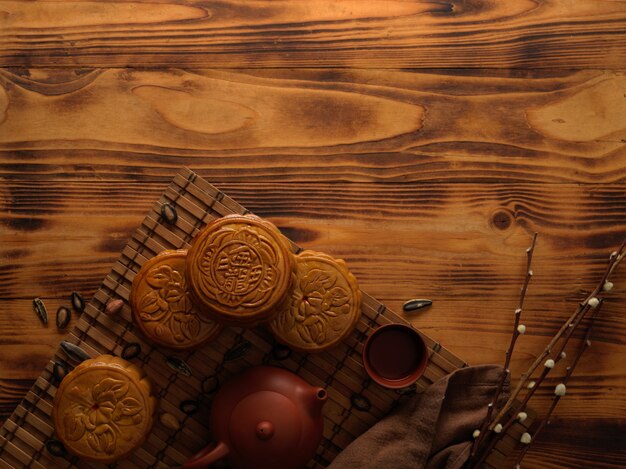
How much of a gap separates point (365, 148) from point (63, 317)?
0.87 metres

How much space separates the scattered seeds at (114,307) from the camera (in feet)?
4.71

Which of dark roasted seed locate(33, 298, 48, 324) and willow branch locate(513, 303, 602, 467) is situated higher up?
willow branch locate(513, 303, 602, 467)

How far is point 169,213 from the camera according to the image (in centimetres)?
147

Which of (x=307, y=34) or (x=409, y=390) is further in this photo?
(x=307, y=34)

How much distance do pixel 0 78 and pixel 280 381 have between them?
107 cm

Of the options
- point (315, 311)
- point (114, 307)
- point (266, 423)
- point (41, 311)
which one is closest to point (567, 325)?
point (315, 311)

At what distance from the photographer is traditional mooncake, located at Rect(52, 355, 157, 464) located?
1.35 metres

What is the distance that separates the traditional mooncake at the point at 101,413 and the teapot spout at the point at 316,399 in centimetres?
36

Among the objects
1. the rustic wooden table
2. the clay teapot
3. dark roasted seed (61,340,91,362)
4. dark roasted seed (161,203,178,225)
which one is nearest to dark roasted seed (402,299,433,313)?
the rustic wooden table

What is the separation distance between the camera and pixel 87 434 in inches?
53.3

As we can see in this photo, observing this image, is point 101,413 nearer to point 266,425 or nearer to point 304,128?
point 266,425

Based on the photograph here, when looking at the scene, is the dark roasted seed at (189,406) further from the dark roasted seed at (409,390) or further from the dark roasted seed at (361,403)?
the dark roasted seed at (409,390)

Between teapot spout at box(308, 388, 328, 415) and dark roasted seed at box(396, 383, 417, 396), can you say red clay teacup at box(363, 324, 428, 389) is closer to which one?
dark roasted seed at box(396, 383, 417, 396)

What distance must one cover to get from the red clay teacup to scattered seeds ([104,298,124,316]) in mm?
569
